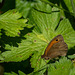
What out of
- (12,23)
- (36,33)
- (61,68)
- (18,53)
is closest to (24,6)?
(36,33)

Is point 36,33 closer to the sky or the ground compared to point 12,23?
closer to the ground

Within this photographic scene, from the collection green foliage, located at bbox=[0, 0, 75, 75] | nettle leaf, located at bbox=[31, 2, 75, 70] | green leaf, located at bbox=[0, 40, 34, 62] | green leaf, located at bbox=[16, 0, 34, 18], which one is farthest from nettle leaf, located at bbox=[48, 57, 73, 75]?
green leaf, located at bbox=[16, 0, 34, 18]

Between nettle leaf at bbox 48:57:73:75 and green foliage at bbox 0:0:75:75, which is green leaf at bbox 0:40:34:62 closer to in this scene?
green foliage at bbox 0:0:75:75

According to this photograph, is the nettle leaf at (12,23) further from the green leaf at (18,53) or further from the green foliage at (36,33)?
the green leaf at (18,53)

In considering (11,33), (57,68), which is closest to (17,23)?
(11,33)

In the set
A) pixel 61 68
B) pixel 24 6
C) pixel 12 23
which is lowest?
pixel 61 68

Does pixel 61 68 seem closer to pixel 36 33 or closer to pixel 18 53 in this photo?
pixel 18 53
